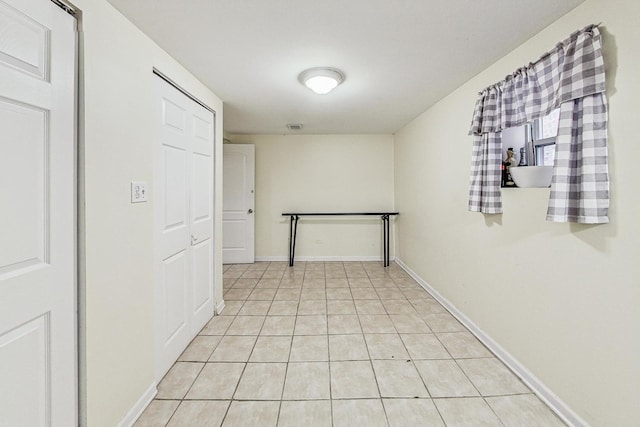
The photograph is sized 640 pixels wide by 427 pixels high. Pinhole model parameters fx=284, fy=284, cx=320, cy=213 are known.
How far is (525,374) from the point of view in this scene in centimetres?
174

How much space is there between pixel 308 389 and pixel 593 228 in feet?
5.59

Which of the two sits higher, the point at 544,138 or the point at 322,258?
the point at 544,138

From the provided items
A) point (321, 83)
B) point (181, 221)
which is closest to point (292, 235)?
point (181, 221)

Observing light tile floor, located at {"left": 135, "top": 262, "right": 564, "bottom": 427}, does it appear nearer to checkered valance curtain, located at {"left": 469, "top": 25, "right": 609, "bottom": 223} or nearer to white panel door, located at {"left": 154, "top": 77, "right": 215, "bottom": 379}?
white panel door, located at {"left": 154, "top": 77, "right": 215, "bottom": 379}

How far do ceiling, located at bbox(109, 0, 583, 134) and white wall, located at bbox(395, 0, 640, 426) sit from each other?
0.81 feet

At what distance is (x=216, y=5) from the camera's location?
140 cm

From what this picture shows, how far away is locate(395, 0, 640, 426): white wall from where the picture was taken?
118cm

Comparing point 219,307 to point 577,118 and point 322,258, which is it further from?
point 577,118

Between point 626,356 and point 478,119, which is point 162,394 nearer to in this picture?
point 626,356

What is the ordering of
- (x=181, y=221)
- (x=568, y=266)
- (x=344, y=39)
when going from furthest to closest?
(x=181, y=221) < (x=344, y=39) < (x=568, y=266)

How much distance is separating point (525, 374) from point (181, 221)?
247 cm

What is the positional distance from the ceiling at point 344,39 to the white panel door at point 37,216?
556 millimetres

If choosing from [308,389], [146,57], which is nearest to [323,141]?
[146,57]

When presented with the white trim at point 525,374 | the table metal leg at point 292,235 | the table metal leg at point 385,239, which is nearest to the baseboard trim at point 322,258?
the table metal leg at point 292,235
